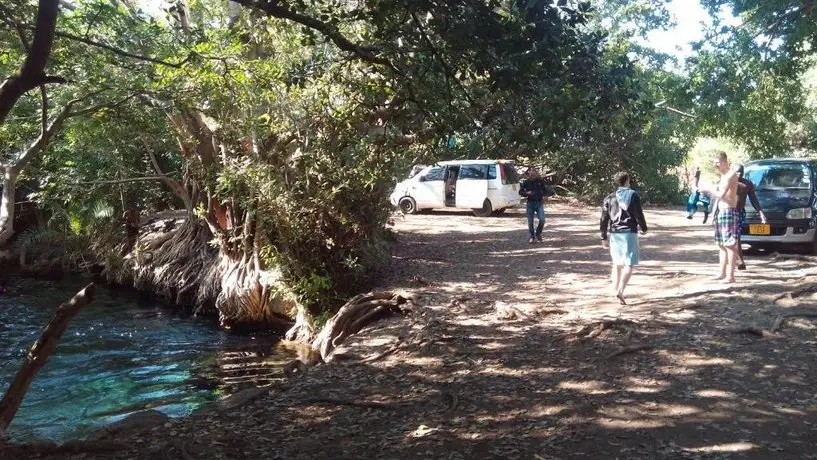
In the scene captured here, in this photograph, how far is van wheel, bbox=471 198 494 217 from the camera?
2327 centimetres

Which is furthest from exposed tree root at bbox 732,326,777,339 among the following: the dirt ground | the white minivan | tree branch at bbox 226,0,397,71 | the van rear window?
the van rear window

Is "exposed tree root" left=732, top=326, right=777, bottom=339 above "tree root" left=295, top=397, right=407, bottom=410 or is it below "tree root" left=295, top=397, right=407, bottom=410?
above

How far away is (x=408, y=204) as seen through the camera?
24734 millimetres

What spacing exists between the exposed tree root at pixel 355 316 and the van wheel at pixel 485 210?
12743mm

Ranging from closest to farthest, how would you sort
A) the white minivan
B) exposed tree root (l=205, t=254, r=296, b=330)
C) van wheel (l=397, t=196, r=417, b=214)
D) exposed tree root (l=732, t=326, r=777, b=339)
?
exposed tree root (l=732, t=326, r=777, b=339) < exposed tree root (l=205, t=254, r=296, b=330) < the white minivan < van wheel (l=397, t=196, r=417, b=214)

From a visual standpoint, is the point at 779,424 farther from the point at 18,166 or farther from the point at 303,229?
the point at 303,229

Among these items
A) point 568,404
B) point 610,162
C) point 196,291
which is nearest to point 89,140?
point 196,291

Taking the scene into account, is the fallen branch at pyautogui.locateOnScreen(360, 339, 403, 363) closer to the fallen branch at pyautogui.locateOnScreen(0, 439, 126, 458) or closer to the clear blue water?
the clear blue water

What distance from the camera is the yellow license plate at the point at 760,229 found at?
1286 centimetres

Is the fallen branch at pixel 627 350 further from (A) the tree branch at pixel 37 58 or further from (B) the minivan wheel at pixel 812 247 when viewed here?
(B) the minivan wheel at pixel 812 247

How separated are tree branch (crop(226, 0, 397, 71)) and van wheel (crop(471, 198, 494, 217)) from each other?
17.1 metres

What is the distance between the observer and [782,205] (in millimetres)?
12945

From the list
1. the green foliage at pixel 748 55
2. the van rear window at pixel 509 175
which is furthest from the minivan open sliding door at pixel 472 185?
the green foliage at pixel 748 55

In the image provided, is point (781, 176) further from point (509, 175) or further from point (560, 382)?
point (509, 175)
